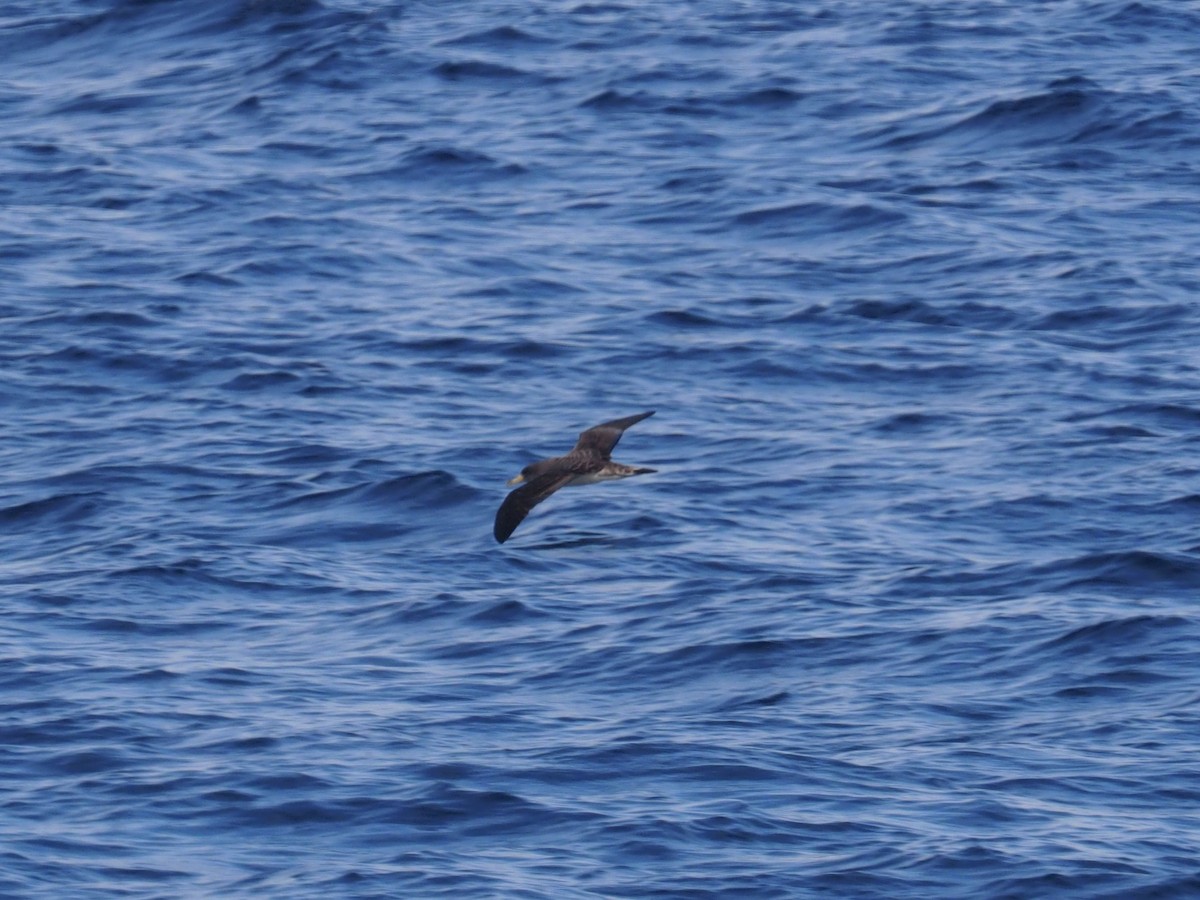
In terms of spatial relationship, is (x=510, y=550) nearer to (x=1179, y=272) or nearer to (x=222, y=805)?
(x=222, y=805)

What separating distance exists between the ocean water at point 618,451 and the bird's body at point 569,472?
1.62 ft

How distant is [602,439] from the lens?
58.5 feet

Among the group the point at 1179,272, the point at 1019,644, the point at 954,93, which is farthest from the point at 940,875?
the point at 954,93

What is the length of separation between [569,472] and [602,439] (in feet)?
2.11

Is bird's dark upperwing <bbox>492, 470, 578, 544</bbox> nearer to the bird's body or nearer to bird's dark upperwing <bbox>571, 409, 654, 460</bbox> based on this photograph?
the bird's body

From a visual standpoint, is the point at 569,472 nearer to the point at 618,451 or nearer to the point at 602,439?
the point at 602,439

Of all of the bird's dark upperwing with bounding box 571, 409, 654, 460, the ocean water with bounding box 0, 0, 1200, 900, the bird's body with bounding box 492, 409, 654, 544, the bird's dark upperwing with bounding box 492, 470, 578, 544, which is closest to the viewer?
the ocean water with bounding box 0, 0, 1200, 900

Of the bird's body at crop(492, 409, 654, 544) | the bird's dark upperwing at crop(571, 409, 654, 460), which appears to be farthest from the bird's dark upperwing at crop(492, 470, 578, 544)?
the bird's dark upperwing at crop(571, 409, 654, 460)

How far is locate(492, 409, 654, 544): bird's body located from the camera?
54.7 feet

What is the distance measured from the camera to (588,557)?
57.3ft

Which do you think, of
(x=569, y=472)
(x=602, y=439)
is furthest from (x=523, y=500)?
(x=602, y=439)

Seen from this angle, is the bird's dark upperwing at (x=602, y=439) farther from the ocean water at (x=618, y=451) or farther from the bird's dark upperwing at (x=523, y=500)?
the ocean water at (x=618, y=451)

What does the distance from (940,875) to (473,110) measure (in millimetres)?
16803

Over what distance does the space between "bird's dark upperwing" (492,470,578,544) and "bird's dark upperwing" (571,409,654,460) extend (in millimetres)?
467
